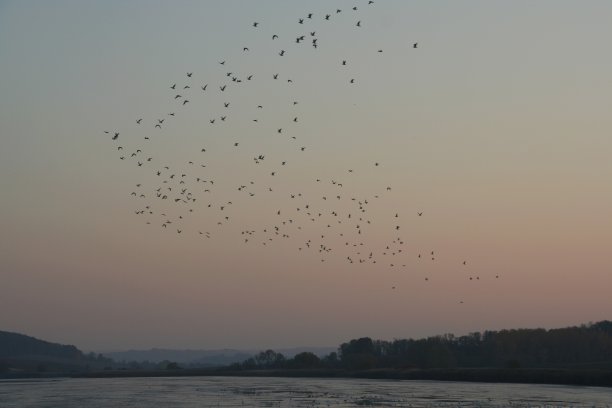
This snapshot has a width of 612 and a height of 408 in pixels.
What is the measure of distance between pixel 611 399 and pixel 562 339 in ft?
362

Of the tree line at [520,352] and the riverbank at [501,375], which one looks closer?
the riverbank at [501,375]

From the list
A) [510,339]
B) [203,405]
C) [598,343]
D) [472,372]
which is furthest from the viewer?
[510,339]

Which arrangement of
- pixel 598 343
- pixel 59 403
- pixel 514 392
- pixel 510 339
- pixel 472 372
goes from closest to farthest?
pixel 59 403 < pixel 514 392 < pixel 472 372 < pixel 598 343 < pixel 510 339

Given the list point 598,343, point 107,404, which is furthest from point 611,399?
point 598,343

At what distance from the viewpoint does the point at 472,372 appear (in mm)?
127188

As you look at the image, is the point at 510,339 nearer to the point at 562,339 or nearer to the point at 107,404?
the point at 562,339

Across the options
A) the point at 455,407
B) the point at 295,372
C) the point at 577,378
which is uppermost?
the point at 295,372

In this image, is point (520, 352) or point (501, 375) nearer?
point (501, 375)

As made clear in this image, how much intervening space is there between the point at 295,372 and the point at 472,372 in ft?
208

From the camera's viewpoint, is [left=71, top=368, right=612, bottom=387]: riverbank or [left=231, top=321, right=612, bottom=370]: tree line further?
[left=231, top=321, right=612, bottom=370]: tree line

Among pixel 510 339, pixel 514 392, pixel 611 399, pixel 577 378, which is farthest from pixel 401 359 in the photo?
pixel 611 399

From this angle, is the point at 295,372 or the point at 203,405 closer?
the point at 203,405

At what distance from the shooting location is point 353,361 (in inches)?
7608

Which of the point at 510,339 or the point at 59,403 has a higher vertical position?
the point at 510,339
